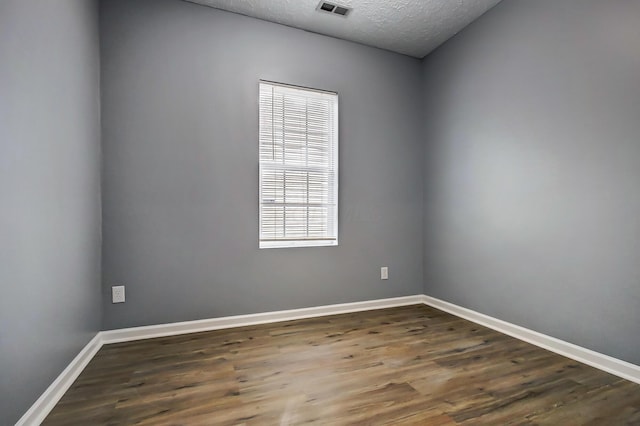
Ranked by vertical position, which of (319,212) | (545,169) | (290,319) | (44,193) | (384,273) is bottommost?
(290,319)

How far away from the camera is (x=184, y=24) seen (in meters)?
2.65

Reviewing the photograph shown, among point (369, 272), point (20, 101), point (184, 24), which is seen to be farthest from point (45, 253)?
point (369, 272)

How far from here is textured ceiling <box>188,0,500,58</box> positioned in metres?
2.69

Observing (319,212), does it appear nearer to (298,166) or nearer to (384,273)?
(298,166)

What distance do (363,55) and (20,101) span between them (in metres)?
2.89

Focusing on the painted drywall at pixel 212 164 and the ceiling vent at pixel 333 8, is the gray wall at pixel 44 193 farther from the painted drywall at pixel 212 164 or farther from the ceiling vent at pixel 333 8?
the ceiling vent at pixel 333 8

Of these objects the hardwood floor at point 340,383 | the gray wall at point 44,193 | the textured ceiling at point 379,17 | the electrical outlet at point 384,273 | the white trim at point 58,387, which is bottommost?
the hardwood floor at point 340,383

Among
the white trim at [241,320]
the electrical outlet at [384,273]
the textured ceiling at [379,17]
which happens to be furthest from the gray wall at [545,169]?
the white trim at [241,320]

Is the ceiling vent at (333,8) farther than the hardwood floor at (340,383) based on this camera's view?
Yes

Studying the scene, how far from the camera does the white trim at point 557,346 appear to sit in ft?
6.39

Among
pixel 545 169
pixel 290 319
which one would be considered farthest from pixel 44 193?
pixel 545 169

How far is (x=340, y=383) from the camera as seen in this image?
6.09 ft

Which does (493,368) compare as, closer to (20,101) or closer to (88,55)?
(20,101)

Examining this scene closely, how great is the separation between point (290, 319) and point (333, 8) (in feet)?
9.32
